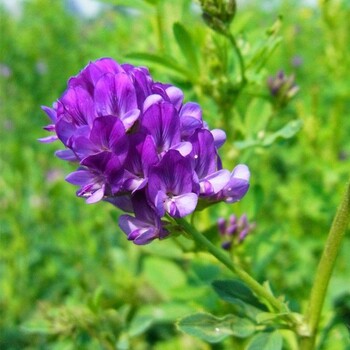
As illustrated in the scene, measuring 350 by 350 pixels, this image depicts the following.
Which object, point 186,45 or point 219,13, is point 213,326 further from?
point 186,45

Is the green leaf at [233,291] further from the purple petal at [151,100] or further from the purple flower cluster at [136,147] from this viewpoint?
the purple petal at [151,100]

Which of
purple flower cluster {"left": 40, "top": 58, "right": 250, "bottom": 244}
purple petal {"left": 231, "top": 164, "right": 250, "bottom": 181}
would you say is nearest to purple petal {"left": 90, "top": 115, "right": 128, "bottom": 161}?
purple flower cluster {"left": 40, "top": 58, "right": 250, "bottom": 244}

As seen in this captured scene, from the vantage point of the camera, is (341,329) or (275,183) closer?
(341,329)

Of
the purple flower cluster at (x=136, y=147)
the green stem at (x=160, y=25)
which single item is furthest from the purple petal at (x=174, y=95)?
the green stem at (x=160, y=25)

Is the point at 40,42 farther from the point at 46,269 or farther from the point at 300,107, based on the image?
the point at 300,107

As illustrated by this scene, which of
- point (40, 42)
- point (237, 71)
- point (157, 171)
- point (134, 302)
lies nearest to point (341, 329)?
point (237, 71)

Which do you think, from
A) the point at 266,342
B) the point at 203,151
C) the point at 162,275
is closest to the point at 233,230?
the point at 266,342

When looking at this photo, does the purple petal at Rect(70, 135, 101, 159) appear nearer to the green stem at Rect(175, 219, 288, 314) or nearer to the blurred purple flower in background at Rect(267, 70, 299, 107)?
the green stem at Rect(175, 219, 288, 314)
